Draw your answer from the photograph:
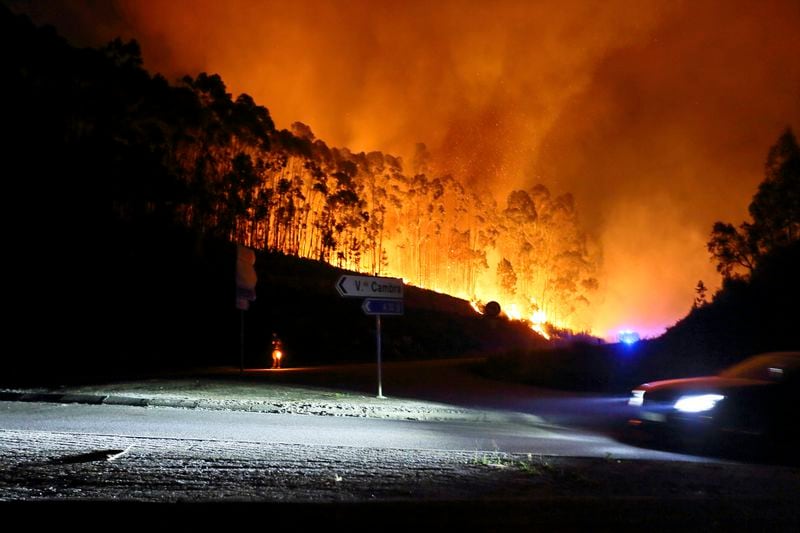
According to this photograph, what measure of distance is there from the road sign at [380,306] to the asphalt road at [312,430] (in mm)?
4715

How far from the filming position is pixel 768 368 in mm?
10508

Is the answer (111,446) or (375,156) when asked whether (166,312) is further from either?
(375,156)

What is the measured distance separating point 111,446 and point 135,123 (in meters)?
40.5

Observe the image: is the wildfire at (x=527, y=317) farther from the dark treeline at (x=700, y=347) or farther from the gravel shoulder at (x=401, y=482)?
the gravel shoulder at (x=401, y=482)

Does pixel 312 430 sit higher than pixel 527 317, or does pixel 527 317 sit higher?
pixel 527 317

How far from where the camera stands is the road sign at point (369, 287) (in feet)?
56.4

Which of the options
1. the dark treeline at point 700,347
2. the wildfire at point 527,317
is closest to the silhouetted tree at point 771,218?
the dark treeline at point 700,347

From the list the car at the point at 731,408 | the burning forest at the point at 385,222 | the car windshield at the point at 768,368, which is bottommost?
the car at the point at 731,408

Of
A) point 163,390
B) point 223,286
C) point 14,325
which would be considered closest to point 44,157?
point 14,325

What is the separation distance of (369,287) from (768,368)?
9.57 m

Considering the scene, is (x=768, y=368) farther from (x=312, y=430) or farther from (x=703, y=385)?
(x=312, y=430)

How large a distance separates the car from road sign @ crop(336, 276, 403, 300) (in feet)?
26.9

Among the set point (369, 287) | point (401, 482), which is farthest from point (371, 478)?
point (369, 287)

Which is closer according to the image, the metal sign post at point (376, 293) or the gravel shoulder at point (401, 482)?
the gravel shoulder at point (401, 482)
